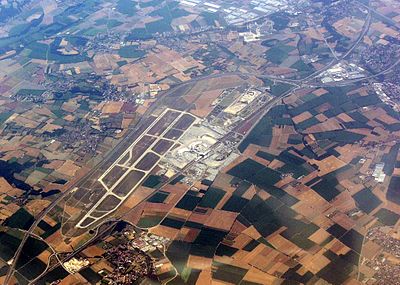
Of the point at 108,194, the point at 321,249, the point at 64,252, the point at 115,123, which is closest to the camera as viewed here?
the point at 321,249

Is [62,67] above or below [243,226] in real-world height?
above

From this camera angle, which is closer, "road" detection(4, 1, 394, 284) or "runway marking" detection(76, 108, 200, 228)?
"road" detection(4, 1, 394, 284)

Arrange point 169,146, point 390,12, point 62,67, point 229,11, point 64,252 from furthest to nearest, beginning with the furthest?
point 229,11, point 390,12, point 62,67, point 169,146, point 64,252

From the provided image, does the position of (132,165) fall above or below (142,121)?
below

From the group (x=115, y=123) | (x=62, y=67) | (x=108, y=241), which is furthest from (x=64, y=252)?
(x=62, y=67)

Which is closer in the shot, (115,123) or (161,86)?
(115,123)

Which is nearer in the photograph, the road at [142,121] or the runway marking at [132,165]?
the road at [142,121]

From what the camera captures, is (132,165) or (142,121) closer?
(132,165)

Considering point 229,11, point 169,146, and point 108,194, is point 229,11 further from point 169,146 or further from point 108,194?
point 108,194

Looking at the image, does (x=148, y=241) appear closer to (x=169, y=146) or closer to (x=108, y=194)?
(x=108, y=194)
